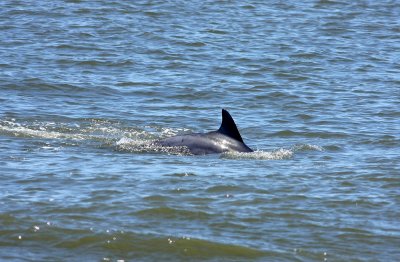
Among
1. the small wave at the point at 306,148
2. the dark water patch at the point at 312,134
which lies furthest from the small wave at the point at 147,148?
the dark water patch at the point at 312,134

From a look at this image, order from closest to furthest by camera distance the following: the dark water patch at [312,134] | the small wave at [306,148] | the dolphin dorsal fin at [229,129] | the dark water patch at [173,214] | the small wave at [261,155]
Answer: the dark water patch at [173,214] → the small wave at [261,155] → the dolphin dorsal fin at [229,129] → the small wave at [306,148] → the dark water patch at [312,134]

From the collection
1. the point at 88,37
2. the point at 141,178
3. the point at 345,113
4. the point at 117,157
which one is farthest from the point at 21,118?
the point at 88,37

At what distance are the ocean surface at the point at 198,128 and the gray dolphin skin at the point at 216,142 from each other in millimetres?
268

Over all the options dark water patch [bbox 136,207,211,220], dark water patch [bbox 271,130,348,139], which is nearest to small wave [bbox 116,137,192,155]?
dark water patch [bbox 271,130,348,139]

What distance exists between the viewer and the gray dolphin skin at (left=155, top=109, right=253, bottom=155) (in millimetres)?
16016

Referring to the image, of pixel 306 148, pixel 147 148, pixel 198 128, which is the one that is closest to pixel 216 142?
pixel 147 148

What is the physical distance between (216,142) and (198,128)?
253 cm

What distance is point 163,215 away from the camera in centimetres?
1231

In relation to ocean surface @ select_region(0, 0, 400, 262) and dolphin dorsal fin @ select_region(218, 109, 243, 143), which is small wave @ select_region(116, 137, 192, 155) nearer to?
ocean surface @ select_region(0, 0, 400, 262)

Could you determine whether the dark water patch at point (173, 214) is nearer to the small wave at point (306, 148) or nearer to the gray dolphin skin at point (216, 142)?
the gray dolphin skin at point (216, 142)

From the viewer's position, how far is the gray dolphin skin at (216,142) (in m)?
16.0

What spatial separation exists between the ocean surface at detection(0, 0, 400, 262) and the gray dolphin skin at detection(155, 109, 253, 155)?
0.88 ft

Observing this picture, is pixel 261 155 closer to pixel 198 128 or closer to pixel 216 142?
pixel 216 142

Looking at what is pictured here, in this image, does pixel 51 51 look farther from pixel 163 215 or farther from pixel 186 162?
pixel 163 215
